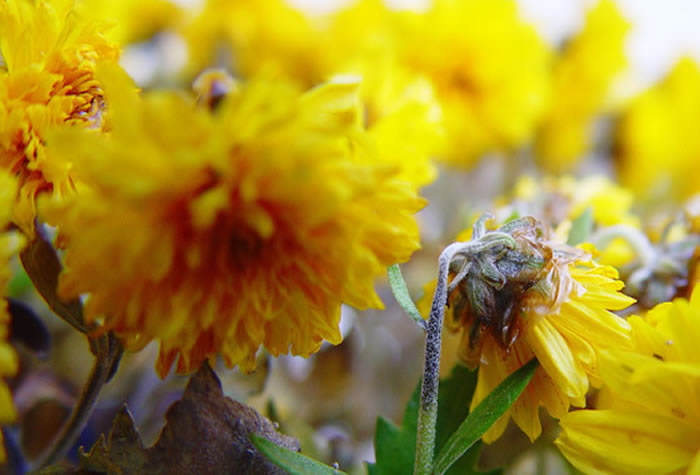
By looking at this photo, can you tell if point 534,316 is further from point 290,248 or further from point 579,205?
point 579,205

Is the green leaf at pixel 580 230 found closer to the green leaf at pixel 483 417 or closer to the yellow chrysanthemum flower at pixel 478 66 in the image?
the green leaf at pixel 483 417

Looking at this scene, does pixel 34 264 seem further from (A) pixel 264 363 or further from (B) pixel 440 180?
(B) pixel 440 180

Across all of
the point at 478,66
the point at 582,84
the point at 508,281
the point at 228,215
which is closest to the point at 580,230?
the point at 508,281

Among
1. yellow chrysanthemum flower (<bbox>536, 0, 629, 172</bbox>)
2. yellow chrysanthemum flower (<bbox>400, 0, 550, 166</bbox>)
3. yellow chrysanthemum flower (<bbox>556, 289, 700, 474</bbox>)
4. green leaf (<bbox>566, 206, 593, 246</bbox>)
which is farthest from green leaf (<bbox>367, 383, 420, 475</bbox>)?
yellow chrysanthemum flower (<bbox>536, 0, 629, 172</bbox>)

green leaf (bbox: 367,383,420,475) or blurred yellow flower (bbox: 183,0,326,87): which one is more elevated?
green leaf (bbox: 367,383,420,475)

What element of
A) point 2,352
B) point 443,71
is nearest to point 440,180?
point 443,71

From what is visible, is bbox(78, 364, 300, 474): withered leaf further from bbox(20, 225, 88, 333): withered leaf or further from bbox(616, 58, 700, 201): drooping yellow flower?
bbox(616, 58, 700, 201): drooping yellow flower

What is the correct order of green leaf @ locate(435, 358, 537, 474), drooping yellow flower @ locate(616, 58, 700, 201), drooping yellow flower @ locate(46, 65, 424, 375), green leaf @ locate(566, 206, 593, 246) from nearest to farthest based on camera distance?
drooping yellow flower @ locate(46, 65, 424, 375)
green leaf @ locate(435, 358, 537, 474)
green leaf @ locate(566, 206, 593, 246)
drooping yellow flower @ locate(616, 58, 700, 201)

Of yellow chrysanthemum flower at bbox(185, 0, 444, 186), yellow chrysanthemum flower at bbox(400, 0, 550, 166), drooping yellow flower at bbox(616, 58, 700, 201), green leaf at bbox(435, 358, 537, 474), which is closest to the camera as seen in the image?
green leaf at bbox(435, 358, 537, 474)
